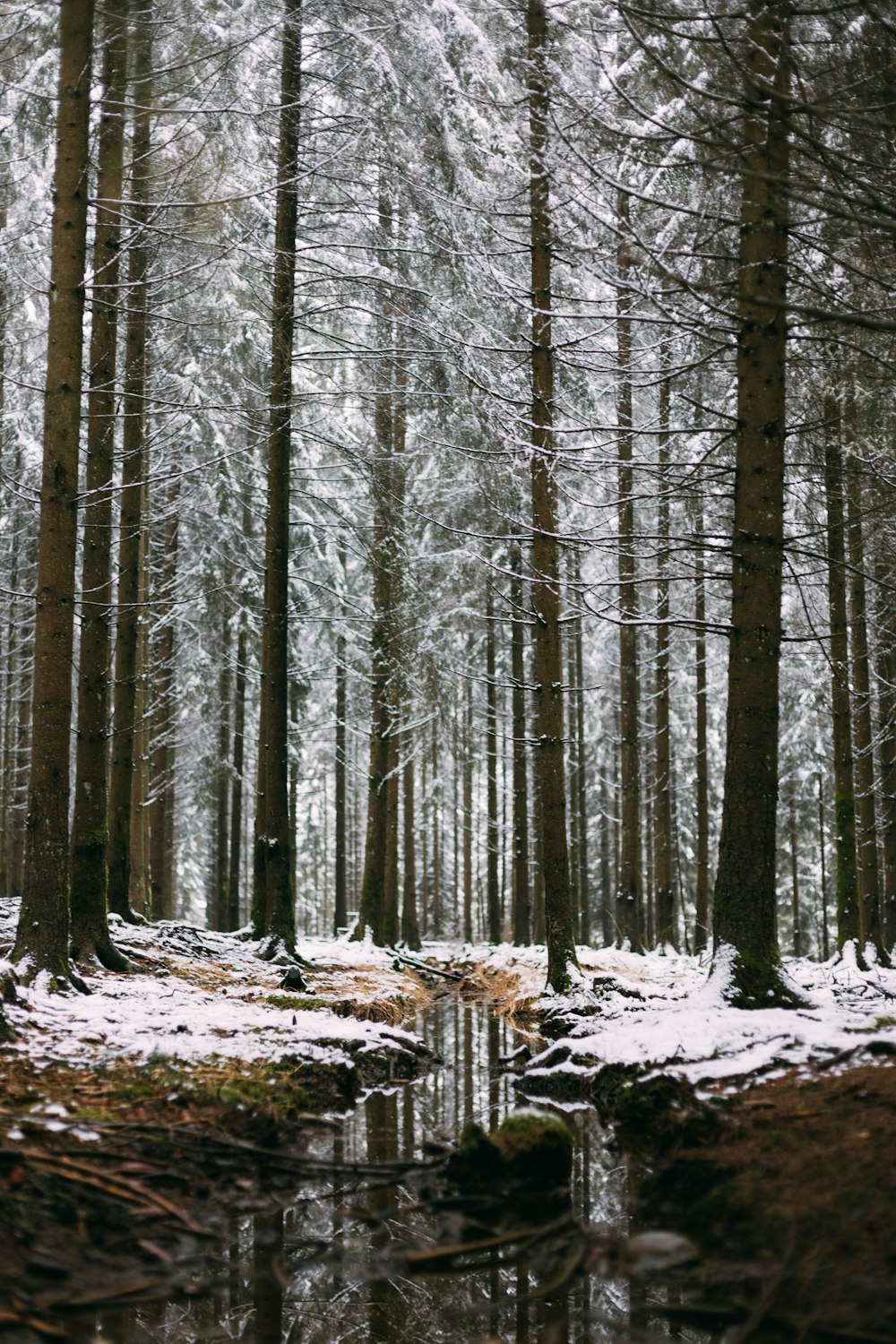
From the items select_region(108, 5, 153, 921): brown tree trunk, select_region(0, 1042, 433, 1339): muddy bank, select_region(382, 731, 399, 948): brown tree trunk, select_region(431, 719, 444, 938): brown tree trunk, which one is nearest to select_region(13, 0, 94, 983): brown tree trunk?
select_region(0, 1042, 433, 1339): muddy bank

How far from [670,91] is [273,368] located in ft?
19.5

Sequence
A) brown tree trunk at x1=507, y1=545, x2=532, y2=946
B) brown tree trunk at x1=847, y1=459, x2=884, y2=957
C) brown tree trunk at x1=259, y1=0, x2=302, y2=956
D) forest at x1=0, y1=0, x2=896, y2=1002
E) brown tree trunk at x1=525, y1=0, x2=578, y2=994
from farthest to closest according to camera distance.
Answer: brown tree trunk at x1=507, y1=545, x2=532, y2=946 → brown tree trunk at x1=847, y1=459, x2=884, y2=957 → brown tree trunk at x1=259, y1=0, x2=302, y2=956 → brown tree trunk at x1=525, y1=0, x2=578, y2=994 → forest at x1=0, y1=0, x2=896, y2=1002

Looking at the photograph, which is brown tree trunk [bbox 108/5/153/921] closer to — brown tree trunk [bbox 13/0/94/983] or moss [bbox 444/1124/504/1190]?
brown tree trunk [bbox 13/0/94/983]

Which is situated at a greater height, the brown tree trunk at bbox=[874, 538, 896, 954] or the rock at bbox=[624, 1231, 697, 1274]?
the brown tree trunk at bbox=[874, 538, 896, 954]

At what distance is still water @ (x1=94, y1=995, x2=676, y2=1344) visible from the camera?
3.05 meters

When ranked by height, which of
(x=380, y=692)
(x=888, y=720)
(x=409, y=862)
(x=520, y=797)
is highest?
(x=380, y=692)

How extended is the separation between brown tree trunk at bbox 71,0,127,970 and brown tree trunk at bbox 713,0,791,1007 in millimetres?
5734

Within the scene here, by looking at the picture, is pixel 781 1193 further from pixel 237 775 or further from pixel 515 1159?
pixel 237 775

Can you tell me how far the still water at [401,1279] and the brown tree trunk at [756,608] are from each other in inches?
98.9

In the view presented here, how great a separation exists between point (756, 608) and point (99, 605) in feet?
21.4

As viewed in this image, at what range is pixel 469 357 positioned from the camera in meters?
10.4

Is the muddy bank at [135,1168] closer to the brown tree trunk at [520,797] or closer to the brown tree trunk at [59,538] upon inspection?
the brown tree trunk at [59,538]

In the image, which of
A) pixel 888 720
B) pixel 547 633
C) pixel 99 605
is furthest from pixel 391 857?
pixel 99 605

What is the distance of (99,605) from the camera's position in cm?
977
